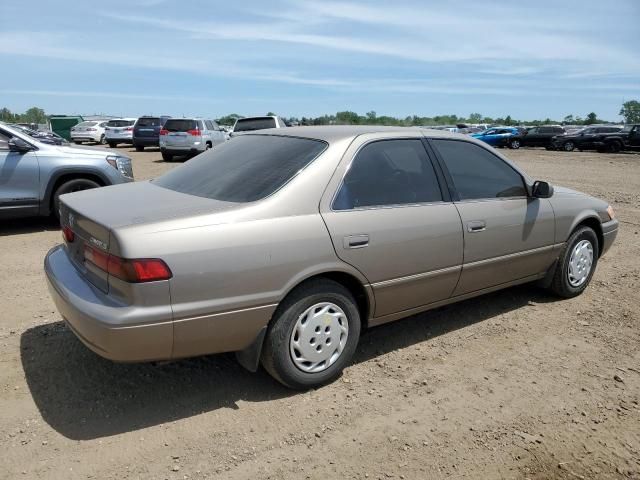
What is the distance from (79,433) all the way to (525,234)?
3.50m

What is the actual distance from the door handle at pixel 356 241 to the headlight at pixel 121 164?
18.9 feet

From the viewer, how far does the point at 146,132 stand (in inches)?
1022

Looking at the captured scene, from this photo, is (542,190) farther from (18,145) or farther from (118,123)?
(118,123)

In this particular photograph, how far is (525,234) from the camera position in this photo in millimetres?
4316

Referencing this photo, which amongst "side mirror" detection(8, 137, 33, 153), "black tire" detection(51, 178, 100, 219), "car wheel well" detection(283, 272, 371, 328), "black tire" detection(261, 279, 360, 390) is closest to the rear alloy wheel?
"black tire" detection(51, 178, 100, 219)

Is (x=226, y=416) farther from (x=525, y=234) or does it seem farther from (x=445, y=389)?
(x=525, y=234)

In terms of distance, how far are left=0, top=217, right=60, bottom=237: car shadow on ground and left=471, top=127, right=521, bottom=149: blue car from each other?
30.7 metres

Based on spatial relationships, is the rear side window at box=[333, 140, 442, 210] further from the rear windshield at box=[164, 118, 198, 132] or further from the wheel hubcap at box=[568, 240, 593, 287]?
the rear windshield at box=[164, 118, 198, 132]

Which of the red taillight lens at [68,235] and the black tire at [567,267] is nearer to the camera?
the red taillight lens at [68,235]

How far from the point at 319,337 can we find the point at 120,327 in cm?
117

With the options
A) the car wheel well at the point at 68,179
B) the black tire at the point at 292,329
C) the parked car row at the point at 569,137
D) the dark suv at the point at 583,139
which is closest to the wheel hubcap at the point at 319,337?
the black tire at the point at 292,329

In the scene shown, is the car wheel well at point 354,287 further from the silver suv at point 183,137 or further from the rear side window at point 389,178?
the silver suv at point 183,137

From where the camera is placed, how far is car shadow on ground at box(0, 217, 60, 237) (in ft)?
24.7

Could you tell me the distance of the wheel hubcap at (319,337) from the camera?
124 inches
